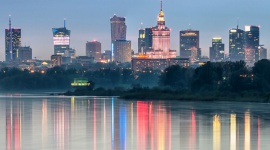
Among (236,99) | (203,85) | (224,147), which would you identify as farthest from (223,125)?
(203,85)

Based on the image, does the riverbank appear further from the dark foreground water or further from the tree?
the dark foreground water

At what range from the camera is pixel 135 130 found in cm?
5950

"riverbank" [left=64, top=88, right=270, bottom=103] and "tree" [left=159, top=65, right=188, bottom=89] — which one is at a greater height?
"tree" [left=159, top=65, right=188, bottom=89]

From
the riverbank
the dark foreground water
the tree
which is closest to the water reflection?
the dark foreground water

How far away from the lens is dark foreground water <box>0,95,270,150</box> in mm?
49344

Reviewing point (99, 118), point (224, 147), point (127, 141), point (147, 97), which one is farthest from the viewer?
point (147, 97)

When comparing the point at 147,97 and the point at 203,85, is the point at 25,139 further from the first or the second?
the point at 203,85

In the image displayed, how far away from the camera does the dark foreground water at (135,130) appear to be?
49.3 m

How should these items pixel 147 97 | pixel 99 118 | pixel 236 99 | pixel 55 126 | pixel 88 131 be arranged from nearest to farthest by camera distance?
pixel 88 131 < pixel 55 126 < pixel 99 118 < pixel 236 99 < pixel 147 97

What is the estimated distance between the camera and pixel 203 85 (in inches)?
5413

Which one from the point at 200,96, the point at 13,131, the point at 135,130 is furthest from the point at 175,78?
the point at 13,131

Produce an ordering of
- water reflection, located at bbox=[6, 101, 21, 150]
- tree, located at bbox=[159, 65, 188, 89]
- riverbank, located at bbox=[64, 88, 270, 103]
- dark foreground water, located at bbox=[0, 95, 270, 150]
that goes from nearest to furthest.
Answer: water reflection, located at bbox=[6, 101, 21, 150] → dark foreground water, located at bbox=[0, 95, 270, 150] → riverbank, located at bbox=[64, 88, 270, 103] → tree, located at bbox=[159, 65, 188, 89]

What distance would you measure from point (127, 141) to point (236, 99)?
215ft

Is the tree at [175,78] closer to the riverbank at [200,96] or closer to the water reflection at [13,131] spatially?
the riverbank at [200,96]
